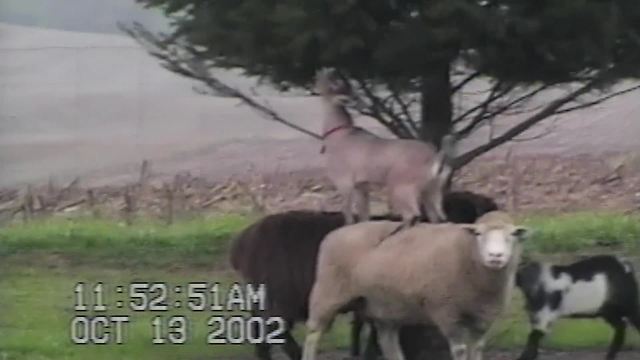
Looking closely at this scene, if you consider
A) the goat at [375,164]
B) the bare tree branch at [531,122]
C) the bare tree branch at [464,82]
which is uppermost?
the bare tree branch at [464,82]

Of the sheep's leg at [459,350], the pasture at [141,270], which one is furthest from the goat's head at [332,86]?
the pasture at [141,270]

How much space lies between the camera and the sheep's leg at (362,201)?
8625 mm

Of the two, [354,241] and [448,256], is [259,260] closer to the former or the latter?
[354,241]

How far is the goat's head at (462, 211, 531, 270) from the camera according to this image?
7523 millimetres

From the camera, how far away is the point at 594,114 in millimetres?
Answer: 17938

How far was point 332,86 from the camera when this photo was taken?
28.2 feet

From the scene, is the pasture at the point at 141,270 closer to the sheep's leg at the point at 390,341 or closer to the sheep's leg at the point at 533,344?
the sheep's leg at the point at 533,344

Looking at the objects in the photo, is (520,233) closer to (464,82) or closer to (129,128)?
(464,82)

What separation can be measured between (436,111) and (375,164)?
983mm

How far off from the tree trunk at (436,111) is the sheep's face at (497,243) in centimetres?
151

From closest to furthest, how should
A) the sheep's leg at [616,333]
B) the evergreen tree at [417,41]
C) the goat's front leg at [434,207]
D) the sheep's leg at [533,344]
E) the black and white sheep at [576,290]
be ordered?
1. the evergreen tree at [417,41]
2. the goat's front leg at [434,207]
3. the black and white sheep at [576,290]
4. the sheep's leg at [533,344]
5. the sheep's leg at [616,333]

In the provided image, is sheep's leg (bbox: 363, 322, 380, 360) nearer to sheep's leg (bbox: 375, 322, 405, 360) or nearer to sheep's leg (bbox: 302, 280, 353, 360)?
sheep's leg (bbox: 375, 322, 405, 360)

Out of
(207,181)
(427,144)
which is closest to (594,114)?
(207,181)

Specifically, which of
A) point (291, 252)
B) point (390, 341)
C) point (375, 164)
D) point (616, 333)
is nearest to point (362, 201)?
point (375, 164)
